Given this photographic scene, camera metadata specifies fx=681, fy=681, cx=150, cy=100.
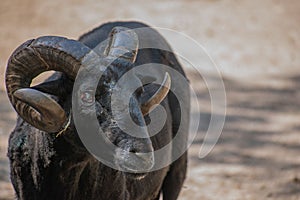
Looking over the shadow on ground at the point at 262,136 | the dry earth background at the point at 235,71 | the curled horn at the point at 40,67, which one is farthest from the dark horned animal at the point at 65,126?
the shadow on ground at the point at 262,136

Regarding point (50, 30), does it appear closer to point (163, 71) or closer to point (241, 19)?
point (241, 19)

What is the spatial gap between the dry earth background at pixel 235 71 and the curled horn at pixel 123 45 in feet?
13.3

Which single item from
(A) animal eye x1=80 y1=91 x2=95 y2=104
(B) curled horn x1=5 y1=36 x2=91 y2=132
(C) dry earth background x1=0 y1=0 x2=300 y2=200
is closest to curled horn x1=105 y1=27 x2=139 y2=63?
(B) curled horn x1=5 y1=36 x2=91 y2=132

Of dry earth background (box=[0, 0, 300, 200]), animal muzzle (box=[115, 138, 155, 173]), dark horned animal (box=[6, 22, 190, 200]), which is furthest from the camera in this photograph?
dry earth background (box=[0, 0, 300, 200])

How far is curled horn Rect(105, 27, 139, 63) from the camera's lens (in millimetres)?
6156

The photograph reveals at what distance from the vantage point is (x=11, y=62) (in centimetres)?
609

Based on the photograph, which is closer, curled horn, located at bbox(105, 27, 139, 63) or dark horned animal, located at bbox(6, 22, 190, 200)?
dark horned animal, located at bbox(6, 22, 190, 200)

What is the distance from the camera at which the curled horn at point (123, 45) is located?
616 cm

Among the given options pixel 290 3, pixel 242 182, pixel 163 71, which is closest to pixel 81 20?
pixel 290 3

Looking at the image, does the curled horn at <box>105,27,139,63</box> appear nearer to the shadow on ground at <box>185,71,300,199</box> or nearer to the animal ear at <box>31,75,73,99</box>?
the animal ear at <box>31,75,73,99</box>

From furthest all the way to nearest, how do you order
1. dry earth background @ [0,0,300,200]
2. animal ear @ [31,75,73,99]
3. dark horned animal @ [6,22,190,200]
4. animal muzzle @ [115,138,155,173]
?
dry earth background @ [0,0,300,200], animal ear @ [31,75,73,99], dark horned animal @ [6,22,190,200], animal muzzle @ [115,138,155,173]

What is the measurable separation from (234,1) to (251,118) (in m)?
5.96

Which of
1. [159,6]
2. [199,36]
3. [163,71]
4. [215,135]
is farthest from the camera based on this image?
[159,6]

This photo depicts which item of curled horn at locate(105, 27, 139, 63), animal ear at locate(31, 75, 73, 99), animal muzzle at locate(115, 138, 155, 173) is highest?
curled horn at locate(105, 27, 139, 63)
